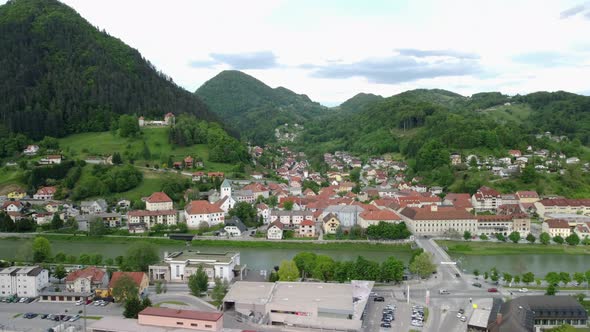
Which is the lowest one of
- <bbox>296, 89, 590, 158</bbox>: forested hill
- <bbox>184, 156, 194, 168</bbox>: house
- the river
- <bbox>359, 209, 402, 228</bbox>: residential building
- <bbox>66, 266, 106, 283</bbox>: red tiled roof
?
the river

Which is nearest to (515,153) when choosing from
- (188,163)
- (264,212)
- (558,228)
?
(558,228)

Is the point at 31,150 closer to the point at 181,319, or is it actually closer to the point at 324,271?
the point at 324,271

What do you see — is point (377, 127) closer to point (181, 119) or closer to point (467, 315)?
point (181, 119)

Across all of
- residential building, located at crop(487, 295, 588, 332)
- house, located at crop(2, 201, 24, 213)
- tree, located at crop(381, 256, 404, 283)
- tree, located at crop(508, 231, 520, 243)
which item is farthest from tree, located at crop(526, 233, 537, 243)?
house, located at crop(2, 201, 24, 213)

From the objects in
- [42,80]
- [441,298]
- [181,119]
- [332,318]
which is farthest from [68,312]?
[42,80]

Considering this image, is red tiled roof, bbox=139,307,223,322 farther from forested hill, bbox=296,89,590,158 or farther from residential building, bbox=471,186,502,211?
forested hill, bbox=296,89,590,158

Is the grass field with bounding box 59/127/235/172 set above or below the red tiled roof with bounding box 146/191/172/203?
above
